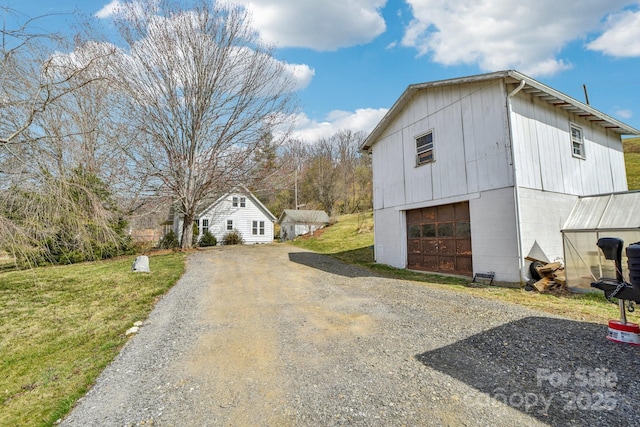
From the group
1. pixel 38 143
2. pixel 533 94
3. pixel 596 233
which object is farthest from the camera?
pixel 533 94

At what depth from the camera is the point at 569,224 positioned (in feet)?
27.7

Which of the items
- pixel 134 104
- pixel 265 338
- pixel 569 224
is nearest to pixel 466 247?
pixel 569 224

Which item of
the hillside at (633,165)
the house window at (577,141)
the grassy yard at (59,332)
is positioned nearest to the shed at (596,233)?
the house window at (577,141)

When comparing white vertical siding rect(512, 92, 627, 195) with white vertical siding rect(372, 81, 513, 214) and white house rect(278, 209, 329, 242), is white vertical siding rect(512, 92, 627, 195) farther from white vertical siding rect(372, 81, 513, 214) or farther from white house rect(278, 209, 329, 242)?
white house rect(278, 209, 329, 242)

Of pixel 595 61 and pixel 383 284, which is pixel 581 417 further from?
pixel 595 61

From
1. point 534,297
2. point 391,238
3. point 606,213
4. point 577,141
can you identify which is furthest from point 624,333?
point 577,141

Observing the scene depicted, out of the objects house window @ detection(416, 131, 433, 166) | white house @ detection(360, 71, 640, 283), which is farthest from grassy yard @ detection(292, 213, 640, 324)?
house window @ detection(416, 131, 433, 166)

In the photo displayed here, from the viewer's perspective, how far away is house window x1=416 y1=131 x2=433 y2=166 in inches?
415

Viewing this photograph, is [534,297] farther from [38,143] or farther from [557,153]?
[38,143]

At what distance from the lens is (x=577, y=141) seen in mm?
10180

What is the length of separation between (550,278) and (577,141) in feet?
18.3

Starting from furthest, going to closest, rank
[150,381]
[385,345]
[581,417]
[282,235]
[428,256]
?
[282,235], [428,256], [385,345], [150,381], [581,417]

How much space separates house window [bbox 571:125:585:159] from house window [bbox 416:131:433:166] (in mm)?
4567

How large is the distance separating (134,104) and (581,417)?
18202 mm
